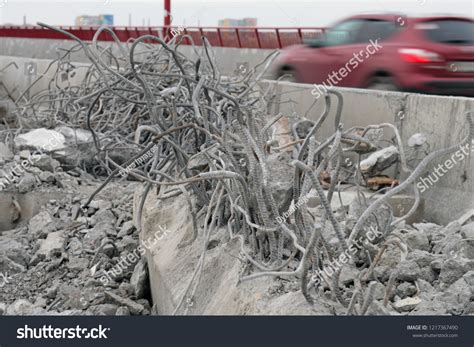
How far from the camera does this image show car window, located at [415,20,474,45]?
12430mm

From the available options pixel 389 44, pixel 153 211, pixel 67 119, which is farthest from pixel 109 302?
pixel 389 44

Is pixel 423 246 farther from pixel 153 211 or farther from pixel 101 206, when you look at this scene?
pixel 101 206

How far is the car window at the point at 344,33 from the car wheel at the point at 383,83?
1787mm

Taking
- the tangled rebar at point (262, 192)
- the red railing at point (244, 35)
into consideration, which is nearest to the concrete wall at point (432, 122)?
the tangled rebar at point (262, 192)

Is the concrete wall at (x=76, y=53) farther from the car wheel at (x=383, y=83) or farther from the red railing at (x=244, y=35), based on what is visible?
the car wheel at (x=383, y=83)

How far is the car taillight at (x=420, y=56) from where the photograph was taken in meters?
12.1

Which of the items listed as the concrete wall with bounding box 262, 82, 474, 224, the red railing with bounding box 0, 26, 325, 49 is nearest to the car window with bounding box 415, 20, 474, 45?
the concrete wall with bounding box 262, 82, 474, 224

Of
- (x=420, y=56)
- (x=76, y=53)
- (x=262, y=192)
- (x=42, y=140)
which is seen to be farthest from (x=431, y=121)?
(x=76, y=53)

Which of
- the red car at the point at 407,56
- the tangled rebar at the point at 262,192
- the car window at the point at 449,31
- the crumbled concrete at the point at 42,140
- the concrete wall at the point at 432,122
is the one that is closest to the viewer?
the tangled rebar at the point at 262,192

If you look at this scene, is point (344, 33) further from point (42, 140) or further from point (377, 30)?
point (42, 140)

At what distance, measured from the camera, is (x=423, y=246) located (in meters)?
5.82

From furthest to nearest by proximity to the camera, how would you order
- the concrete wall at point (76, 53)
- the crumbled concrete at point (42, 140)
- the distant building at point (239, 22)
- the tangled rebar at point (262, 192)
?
1. the distant building at point (239, 22)
2. the concrete wall at point (76, 53)
3. the crumbled concrete at point (42, 140)
4. the tangled rebar at point (262, 192)

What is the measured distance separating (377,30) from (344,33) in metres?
0.92

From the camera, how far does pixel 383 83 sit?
12.5m
